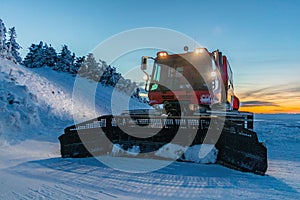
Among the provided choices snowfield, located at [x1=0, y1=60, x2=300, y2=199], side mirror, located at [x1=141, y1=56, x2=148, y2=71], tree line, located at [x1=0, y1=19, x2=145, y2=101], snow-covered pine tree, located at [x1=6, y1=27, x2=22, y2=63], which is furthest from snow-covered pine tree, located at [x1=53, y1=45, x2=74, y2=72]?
snowfield, located at [x1=0, y1=60, x2=300, y2=199]

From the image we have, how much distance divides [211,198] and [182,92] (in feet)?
13.7

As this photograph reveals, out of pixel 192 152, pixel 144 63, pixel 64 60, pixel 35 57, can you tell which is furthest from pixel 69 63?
pixel 192 152

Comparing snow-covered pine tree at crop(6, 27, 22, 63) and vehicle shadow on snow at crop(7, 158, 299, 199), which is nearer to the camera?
vehicle shadow on snow at crop(7, 158, 299, 199)

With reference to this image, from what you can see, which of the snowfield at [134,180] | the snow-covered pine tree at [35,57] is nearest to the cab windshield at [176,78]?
→ the snowfield at [134,180]

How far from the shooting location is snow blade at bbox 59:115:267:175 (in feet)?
13.8

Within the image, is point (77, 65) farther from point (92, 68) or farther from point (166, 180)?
point (166, 180)

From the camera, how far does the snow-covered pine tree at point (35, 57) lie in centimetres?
4303

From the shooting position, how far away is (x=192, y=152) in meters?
4.71

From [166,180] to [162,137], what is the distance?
1468mm

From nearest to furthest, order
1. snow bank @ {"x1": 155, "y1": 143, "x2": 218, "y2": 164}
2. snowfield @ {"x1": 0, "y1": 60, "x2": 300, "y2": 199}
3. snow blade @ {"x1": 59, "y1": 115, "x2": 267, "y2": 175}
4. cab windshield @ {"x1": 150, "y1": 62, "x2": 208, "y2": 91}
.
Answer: snowfield @ {"x1": 0, "y1": 60, "x2": 300, "y2": 199}
snow blade @ {"x1": 59, "y1": 115, "x2": 267, "y2": 175}
snow bank @ {"x1": 155, "y1": 143, "x2": 218, "y2": 164}
cab windshield @ {"x1": 150, "y1": 62, "x2": 208, "y2": 91}

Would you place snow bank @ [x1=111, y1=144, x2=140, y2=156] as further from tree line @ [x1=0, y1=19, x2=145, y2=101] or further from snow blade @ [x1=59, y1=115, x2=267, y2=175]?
tree line @ [x1=0, y1=19, x2=145, y2=101]

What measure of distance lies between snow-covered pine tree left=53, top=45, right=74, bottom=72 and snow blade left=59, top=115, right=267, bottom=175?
39397mm

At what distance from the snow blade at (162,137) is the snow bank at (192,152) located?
96mm

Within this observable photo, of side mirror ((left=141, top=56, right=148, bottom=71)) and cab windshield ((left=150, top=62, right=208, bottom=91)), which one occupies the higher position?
side mirror ((left=141, top=56, right=148, bottom=71))
